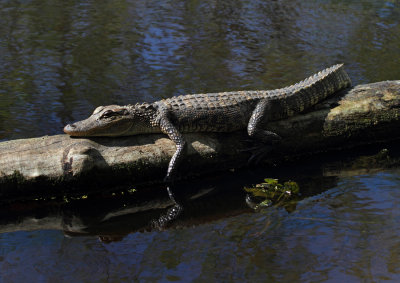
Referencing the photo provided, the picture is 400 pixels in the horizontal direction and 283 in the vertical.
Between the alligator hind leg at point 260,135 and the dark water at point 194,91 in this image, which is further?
the alligator hind leg at point 260,135

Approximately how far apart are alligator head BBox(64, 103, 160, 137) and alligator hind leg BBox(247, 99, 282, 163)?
42.2 inches

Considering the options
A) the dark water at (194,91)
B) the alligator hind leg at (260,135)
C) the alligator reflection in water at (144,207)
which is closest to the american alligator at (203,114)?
the alligator hind leg at (260,135)

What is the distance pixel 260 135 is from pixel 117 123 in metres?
1.59

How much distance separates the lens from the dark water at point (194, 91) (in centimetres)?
417

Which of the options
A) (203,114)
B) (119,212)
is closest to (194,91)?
(203,114)

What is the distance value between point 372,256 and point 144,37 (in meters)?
8.09

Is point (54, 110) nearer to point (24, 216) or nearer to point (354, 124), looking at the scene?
point (24, 216)

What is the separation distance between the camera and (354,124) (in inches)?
238

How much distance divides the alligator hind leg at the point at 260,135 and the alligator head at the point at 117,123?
3.52ft

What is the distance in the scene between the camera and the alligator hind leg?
5.69m

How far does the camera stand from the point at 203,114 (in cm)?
560

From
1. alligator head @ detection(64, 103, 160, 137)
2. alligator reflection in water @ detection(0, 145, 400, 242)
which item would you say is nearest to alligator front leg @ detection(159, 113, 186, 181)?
alligator head @ detection(64, 103, 160, 137)

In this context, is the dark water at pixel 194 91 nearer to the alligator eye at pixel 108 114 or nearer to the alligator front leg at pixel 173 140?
the alligator front leg at pixel 173 140

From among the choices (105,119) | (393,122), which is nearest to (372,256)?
(393,122)
